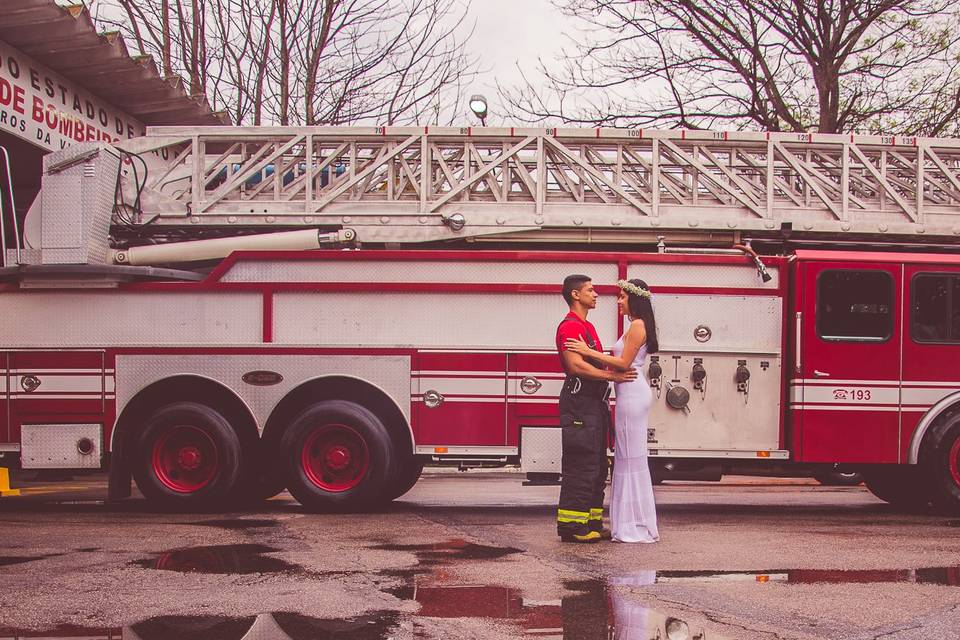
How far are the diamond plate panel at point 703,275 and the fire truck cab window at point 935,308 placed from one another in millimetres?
1183

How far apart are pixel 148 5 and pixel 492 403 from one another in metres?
15.9

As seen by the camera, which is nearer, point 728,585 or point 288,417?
point 728,585

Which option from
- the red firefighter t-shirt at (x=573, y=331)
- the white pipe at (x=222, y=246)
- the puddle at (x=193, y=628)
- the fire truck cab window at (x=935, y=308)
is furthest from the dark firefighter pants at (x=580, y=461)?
the fire truck cab window at (x=935, y=308)

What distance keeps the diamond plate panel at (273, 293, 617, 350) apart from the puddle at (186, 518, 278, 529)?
1.57 metres

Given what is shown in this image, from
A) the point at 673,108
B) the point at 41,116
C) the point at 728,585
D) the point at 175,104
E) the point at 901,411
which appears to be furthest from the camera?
the point at 673,108

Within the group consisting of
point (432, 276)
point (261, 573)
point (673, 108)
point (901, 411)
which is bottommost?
point (261, 573)

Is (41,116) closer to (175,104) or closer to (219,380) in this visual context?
(175,104)

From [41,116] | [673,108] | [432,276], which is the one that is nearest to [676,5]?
[673,108]

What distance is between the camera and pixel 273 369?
31.1 feet

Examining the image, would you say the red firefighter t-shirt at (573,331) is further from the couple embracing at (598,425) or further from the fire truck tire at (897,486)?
the fire truck tire at (897,486)

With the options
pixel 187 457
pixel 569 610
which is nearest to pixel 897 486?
pixel 569 610

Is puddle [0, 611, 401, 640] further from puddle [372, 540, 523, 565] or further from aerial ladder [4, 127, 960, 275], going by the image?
aerial ladder [4, 127, 960, 275]

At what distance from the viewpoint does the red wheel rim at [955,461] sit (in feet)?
30.6

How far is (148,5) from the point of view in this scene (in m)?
22.1
